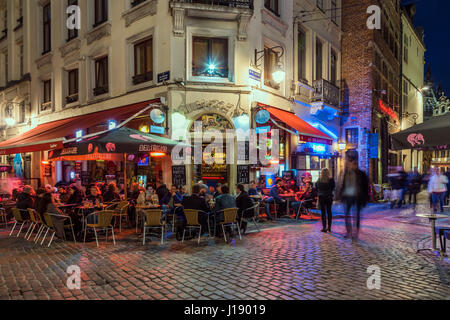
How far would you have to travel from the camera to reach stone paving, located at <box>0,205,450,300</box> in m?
4.29

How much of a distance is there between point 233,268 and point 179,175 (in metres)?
5.94

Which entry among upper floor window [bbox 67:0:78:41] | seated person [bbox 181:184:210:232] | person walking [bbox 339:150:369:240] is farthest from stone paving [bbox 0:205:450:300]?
upper floor window [bbox 67:0:78:41]

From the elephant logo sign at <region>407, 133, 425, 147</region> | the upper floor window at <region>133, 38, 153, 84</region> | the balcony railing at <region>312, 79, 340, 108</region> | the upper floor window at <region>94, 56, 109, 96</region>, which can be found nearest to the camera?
the elephant logo sign at <region>407, 133, 425, 147</region>

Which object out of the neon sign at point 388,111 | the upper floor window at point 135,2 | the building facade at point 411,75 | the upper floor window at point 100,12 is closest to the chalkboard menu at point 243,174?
the upper floor window at point 135,2

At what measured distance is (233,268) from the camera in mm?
5301

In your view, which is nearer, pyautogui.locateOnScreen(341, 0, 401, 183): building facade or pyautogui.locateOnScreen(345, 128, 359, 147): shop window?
pyautogui.locateOnScreen(341, 0, 401, 183): building facade

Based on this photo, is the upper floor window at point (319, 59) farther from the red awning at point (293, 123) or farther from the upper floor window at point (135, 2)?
the upper floor window at point (135, 2)

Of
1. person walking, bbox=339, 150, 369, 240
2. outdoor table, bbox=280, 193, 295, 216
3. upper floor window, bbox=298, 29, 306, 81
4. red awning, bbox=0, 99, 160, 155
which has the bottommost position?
outdoor table, bbox=280, 193, 295, 216

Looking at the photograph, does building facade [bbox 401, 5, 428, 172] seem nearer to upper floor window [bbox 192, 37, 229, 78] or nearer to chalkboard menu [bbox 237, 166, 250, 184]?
chalkboard menu [bbox 237, 166, 250, 184]

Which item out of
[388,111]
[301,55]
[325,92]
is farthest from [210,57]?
[388,111]

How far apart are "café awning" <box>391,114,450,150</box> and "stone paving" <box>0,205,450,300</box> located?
2.09 m

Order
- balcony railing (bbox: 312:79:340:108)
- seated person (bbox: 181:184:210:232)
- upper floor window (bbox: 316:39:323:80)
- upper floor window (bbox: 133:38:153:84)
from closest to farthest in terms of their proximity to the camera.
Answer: seated person (bbox: 181:184:210:232)
upper floor window (bbox: 133:38:153:84)
balcony railing (bbox: 312:79:340:108)
upper floor window (bbox: 316:39:323:80)

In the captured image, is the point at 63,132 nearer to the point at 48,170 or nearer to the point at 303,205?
the point at 48,170
